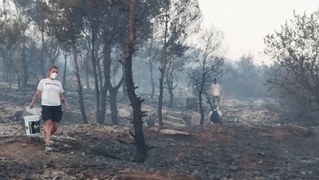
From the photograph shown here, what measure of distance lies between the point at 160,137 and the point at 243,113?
24934 millimetres

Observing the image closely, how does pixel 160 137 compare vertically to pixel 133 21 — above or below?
below

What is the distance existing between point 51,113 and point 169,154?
5.48 metres

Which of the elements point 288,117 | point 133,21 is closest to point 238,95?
point 288,117

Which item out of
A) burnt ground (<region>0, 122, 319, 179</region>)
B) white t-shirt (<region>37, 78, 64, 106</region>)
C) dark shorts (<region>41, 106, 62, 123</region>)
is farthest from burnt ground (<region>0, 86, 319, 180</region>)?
white t-shirt (<region>37, 78, 64, 106</region>)

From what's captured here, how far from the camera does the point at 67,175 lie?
27.9ft

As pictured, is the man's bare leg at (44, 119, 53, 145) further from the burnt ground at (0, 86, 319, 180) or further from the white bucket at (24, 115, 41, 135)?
the white bucket at (24, 115, 41, 135)

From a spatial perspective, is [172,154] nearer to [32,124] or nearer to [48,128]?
[32,124]

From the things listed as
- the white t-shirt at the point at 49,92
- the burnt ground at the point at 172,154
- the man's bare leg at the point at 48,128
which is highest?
the white t-shirt at the point at 49,92

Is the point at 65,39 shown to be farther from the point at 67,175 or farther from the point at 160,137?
the point at 67,175

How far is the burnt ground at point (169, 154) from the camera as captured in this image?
8914 millimetres

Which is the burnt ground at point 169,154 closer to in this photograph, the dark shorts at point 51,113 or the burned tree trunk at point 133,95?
the burned tree trunk at point 133,95

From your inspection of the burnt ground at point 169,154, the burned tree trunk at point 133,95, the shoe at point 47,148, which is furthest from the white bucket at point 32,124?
the burned tree trunk at point 133,95

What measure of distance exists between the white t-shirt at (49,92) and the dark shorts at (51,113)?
0.32 feet

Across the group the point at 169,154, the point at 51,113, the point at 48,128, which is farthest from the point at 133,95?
the point at 48,128
